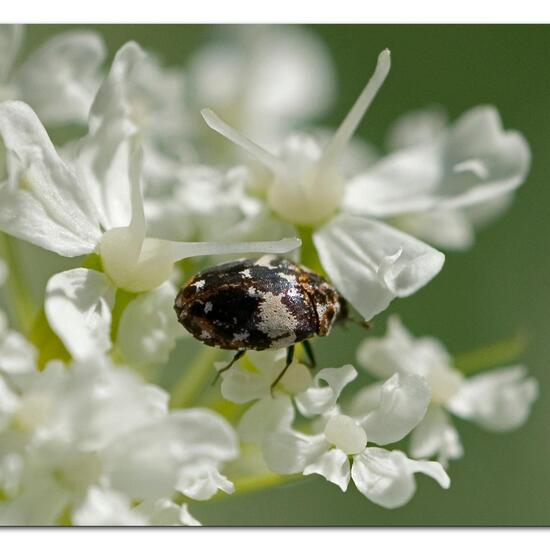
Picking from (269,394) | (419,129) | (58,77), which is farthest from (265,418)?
(419,129)

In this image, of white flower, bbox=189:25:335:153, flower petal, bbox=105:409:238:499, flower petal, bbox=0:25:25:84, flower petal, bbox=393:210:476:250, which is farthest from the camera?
white flower, bbox=189:25:335:153

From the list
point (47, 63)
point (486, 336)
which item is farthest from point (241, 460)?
point (486, 336)

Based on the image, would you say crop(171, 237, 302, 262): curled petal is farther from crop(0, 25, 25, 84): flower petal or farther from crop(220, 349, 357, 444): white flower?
crop(0, 25, 25, 84): flower petal

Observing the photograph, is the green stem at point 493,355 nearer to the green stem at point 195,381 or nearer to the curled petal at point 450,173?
the curled petal at point 450,173

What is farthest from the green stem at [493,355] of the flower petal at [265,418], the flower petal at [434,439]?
the flower petal at [265,418]

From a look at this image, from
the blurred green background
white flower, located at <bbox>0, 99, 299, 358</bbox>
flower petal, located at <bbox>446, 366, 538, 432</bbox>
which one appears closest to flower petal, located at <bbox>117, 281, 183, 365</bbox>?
white flower, located at <bbox>0, 99, 299, 358</bbox>
